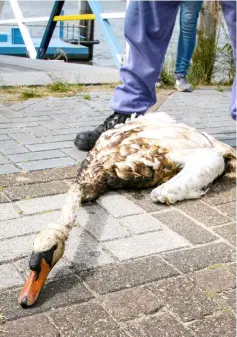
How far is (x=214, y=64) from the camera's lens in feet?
25.5

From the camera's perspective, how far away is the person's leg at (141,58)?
12.7 ft

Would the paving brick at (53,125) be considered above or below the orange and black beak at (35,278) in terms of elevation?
below

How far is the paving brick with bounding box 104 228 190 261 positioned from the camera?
2.90 metres

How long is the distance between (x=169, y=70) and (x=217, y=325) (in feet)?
17.7

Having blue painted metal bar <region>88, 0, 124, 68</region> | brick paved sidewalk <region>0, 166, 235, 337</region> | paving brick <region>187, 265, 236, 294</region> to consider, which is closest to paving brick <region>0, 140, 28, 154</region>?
brick paved sidewalk <region>0, 166, 235, 337</region>

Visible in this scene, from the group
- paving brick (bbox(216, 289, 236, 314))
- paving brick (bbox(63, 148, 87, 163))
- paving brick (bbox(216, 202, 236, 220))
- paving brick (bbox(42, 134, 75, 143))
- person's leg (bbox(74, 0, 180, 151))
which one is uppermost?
person's leg (bbox(74, 0, 180, 151))

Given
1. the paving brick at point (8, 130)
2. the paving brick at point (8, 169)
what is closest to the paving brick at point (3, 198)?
the paving brick at point (8, 169)

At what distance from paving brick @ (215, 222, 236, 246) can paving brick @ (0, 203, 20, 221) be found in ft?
3.52

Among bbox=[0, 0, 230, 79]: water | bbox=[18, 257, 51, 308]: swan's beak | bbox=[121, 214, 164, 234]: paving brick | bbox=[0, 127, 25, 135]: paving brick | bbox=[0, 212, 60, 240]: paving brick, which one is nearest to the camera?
bbox=[18, 257, 51, 308]: swan's beak

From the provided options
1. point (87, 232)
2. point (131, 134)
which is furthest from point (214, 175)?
point (87, 232)

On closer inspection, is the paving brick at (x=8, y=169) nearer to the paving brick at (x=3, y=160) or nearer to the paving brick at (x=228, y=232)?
the paving brick at (x=3, y=160)

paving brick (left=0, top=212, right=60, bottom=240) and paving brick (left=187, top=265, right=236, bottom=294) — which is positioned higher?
paving brick (left=187, top=265, right=236, bottom=294)

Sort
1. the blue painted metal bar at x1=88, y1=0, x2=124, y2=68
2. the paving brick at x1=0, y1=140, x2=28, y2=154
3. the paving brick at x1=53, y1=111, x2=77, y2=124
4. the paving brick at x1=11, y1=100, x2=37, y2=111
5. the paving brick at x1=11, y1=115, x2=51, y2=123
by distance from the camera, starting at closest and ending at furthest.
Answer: the paving brick at x1=0, y1=140, x2=28, y2=154 < the paving brick at x1=11, y1=115, x2=51, y2=123 < the paving brick at x1=53, y1=111, x2=77, y2=124 < the paving brick at x1=11, y1=100, x2=37, y2=111 < the blue painted metal bar at x1=88, y1=0, x2=124, y2=68

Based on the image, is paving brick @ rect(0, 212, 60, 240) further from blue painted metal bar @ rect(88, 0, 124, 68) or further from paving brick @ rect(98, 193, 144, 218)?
blue painted metal bar @ rect(88, 0, 124, 68)
